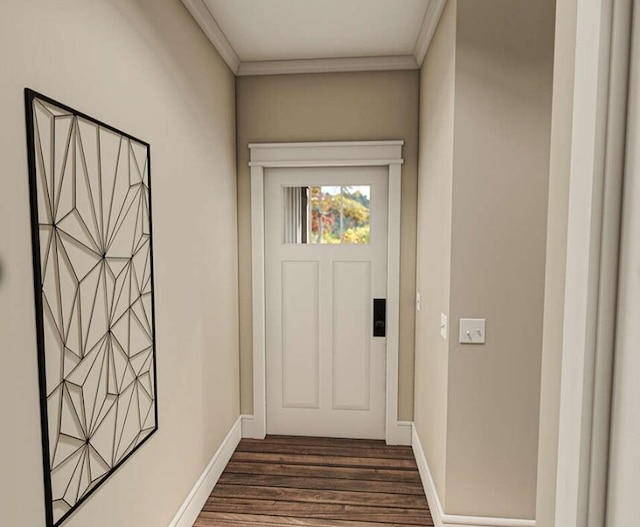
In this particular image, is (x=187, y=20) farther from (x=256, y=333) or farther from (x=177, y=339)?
(x=256, y=333)

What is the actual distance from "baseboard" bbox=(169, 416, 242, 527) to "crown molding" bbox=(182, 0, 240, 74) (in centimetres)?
239

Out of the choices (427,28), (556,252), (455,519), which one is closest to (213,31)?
(427,28)

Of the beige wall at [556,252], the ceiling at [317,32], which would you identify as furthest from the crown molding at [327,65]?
the beige wall at [556,252]

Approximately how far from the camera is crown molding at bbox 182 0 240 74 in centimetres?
210

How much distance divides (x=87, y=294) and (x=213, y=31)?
5.72 feet

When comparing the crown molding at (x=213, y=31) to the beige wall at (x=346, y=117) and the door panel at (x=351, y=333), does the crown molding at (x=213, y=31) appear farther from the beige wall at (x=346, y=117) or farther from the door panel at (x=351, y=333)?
the door panel at (x=351, y=333)

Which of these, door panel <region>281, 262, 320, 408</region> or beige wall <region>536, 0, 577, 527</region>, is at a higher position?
beige wall <region>536, 0, 577, 527</region>

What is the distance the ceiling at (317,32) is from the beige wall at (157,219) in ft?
0.49

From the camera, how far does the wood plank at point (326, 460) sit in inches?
107

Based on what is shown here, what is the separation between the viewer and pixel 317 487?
8.13 feet

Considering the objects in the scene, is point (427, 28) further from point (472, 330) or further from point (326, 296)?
point (326, 296)

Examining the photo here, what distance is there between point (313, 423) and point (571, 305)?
2740 mm

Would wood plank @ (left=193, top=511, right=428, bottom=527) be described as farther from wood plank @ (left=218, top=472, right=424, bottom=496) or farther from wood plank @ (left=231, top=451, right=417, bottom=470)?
wood plank @ (left=231, top=451, right=417, bottom=470)

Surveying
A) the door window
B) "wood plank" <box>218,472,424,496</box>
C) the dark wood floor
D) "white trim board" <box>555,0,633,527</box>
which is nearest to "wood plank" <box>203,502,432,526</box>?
the dark wood floor
